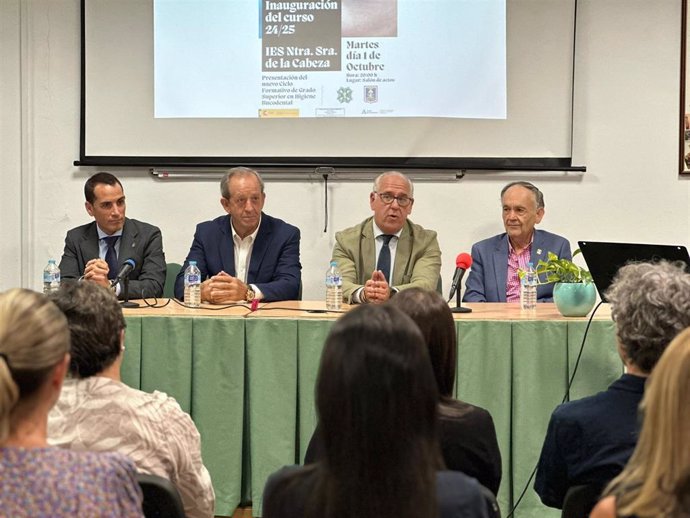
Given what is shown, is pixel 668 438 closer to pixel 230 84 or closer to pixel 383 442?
pixel 383 442

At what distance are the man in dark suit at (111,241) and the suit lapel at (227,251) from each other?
1.02 ft

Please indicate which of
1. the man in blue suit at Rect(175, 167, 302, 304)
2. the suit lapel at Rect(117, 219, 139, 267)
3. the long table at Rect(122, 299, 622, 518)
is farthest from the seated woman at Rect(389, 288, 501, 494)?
the suit lapel at Rect(117, 219, 139, 267)

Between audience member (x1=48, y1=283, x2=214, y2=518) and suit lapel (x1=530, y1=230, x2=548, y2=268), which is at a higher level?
suit lapel (x1=530, y1=230, x2=548, y2=268)

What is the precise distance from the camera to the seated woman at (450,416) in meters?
1.86

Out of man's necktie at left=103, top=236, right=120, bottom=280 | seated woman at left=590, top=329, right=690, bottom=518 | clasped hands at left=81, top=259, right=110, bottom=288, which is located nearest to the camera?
seated woman at left=590, top=329, right=690, bottom=518

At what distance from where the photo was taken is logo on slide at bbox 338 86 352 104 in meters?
4.87

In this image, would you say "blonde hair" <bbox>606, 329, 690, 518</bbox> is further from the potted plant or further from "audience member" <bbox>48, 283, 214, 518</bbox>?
the potted plant

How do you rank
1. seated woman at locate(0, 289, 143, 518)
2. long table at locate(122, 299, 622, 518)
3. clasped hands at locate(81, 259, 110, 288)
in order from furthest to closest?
clasped hands at locate(81, 259, 110, 288), long table at locate(122, 299, 622, 518), seated woman at locate(0, 289, 143, 518)

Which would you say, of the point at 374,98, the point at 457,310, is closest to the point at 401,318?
the point at 457,310

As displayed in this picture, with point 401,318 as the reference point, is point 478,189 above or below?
above

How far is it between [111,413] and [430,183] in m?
3.44

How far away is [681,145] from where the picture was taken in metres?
4.98

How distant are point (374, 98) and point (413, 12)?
0.51 metres

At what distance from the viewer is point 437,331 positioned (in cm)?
192
